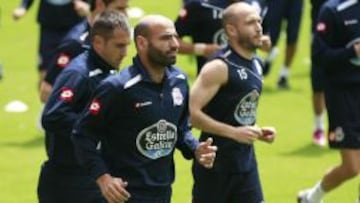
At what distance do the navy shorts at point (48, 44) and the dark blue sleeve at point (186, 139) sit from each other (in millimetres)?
6162

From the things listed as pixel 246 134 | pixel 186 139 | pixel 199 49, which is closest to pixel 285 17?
pixel 199 49

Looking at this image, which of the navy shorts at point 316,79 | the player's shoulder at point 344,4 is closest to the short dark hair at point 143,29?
the player's shoulder at point 344,4

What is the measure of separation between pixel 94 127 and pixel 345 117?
3.36 m

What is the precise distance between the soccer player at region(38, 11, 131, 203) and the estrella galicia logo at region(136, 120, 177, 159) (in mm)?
552

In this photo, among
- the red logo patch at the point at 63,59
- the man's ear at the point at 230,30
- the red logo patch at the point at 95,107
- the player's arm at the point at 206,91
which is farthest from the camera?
the red logo patch at the point at 63,59

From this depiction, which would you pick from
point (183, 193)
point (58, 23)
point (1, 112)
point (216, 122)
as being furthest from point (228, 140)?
point (1, 112)

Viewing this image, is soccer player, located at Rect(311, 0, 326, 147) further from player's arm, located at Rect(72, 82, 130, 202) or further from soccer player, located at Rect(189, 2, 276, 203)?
player's arm, located at Rect(72, 82, 130, 202)

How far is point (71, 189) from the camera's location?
7.79 metres

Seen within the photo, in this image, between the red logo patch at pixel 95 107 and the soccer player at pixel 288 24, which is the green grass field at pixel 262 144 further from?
the red logo patch at pixel 95 107

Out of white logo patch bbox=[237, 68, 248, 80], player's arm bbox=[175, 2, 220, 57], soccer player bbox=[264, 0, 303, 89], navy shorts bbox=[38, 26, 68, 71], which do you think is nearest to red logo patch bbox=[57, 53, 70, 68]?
white logo patch bbox=[237, 68, 248, 80]

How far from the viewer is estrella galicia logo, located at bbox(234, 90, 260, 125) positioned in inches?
323

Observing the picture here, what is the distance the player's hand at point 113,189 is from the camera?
6836mm

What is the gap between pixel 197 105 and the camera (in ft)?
26.8

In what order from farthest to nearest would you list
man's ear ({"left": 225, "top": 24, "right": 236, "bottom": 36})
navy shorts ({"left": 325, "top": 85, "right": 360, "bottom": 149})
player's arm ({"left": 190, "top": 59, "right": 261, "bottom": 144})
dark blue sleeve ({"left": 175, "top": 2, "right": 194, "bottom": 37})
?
1. dark blue sleeve ({"left": 175, "top": 2, "right": 194, "bottom": 37})
2. navy shorts ({"left": 325, "top": 85, "right": 360, "bottom": 149})
3. man's ear ({"left": 225, "top": 24, "right": 236, "bottom": 36})
4. player's arm ({"left": 190, "top": 59, "right": 261, "bottom": 144})
